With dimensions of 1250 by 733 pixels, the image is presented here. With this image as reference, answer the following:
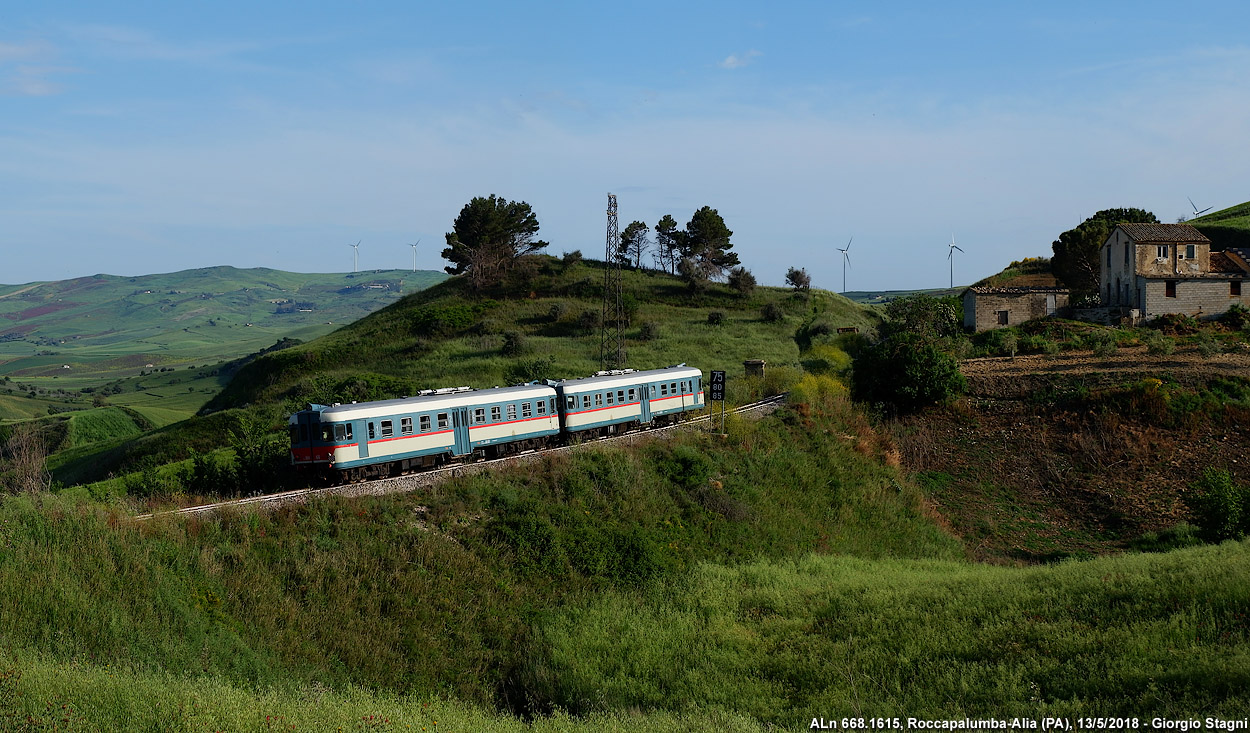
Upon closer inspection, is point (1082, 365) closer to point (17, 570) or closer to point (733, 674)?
point (733, 674)

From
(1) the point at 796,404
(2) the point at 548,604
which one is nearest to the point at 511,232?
(1) the point at 796,404

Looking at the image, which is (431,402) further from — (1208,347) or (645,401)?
(1208,347)

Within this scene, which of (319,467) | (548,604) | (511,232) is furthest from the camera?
(511,232)

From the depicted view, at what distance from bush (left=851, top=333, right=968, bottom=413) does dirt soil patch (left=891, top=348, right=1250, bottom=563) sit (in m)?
1.13

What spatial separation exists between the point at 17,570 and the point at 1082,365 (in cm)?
4848

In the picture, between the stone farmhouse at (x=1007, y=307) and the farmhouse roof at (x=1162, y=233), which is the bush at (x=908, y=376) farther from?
the farmhouse roof at (x=1162, y=233)

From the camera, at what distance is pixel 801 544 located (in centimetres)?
3138

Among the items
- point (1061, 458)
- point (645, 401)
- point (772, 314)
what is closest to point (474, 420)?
point (645, 401)

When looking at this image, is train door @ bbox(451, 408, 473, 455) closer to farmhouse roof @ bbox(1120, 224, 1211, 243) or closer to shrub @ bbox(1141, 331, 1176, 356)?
shrub @ bbox(1141, 331, 1176, 356)

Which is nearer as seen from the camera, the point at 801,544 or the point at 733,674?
the point at 733,674

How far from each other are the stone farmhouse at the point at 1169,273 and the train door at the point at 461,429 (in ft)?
159

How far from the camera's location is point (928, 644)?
19875mm

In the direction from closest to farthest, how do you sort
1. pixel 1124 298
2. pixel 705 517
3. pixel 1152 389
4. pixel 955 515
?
pixel 705 517 < pixel 955 515 < pixel 1152 389 < pixel 1124 298

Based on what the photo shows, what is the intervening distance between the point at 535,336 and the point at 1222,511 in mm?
56672
